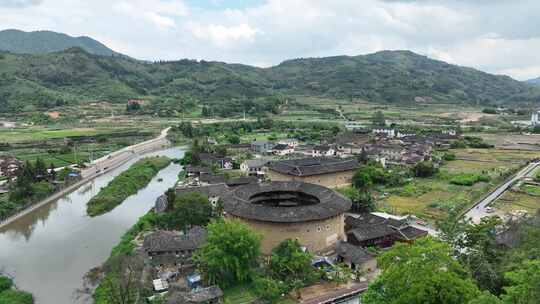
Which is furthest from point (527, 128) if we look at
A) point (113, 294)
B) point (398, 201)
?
point (113, 294)

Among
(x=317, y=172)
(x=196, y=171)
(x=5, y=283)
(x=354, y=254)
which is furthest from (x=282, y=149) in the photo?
(x=5, y=283)

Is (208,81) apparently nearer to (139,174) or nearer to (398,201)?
(139,174)

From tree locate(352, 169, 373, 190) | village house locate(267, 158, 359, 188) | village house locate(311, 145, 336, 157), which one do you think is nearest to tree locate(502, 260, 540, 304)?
tree locate(352, 169, 373, 190)

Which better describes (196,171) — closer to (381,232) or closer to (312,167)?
(312,167)

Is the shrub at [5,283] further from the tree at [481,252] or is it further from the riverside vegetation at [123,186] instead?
the tree at [481,252]

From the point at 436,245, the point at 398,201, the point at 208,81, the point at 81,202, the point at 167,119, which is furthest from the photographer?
the point at 208,81

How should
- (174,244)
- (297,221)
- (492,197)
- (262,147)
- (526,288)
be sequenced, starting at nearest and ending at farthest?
1. (526,288)
2. (297,221)
3. (174,244)
4. (492,197)
5. (262,147)

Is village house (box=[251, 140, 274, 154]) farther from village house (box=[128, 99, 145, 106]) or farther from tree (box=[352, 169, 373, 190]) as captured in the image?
village house (box=[128, 99, 145, 106])
